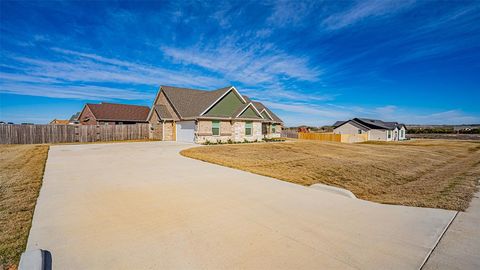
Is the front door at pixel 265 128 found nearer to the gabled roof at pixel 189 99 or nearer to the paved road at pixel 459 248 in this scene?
the gabled roof at pixel 189 99

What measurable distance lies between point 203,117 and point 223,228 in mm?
18459

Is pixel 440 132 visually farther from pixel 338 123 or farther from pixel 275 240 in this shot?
pixel 275 240

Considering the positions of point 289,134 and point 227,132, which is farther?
point 289,134

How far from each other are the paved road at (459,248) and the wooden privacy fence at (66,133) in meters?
27.5

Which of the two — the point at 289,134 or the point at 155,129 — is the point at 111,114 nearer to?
the point at 155,129

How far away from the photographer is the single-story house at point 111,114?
105 feet

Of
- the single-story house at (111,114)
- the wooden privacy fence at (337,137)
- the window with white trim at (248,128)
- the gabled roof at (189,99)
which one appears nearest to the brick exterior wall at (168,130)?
the gabled roof at (189,99)

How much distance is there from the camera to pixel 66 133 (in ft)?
74.4

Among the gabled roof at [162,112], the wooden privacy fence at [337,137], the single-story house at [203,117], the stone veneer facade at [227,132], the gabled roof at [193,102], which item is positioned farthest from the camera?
the wooden privacy fence at [337,137]

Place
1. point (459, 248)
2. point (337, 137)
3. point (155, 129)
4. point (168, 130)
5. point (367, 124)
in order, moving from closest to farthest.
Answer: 1. point (459, 248)
2. point (168, 130)
3. point (155, 129)
4. point (337, 137)
5. point (367, 124)

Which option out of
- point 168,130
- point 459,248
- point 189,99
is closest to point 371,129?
point 189,99

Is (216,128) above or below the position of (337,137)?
above

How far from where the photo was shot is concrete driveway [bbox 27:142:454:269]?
117 inches

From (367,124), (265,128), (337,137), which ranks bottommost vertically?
(337,137)
